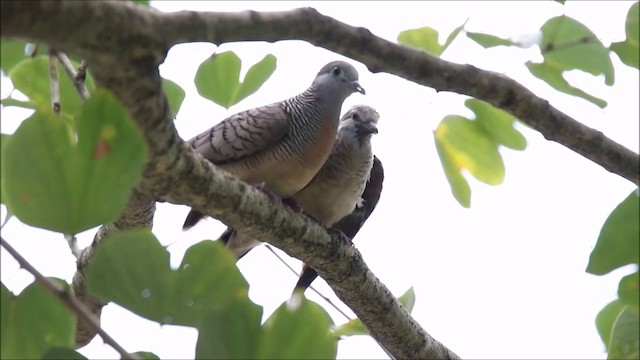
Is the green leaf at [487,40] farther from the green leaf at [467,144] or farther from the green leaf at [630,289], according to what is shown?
the green leaf at [630,289]

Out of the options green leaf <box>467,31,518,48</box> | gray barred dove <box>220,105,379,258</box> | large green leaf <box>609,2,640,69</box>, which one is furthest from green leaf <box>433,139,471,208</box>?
gray barred dove <box>220,105,379,258</box>

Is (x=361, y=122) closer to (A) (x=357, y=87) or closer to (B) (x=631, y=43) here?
(A) (x=357, y=87)

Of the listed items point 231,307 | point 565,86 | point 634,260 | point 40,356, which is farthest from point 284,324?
point 565,86

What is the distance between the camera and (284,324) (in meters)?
0.75

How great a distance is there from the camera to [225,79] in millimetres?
1508

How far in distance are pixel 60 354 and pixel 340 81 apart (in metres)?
2.11

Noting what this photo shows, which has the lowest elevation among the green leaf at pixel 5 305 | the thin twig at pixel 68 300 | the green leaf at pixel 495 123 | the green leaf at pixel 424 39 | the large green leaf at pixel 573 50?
the green leaf at pixel 5 305

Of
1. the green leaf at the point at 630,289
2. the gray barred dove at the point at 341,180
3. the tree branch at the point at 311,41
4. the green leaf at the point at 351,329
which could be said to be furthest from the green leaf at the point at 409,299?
the green leaf at the point at 630,289

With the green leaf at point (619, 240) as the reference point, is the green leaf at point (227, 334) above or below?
below

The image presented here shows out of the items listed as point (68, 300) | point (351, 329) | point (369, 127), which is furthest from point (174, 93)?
point (369, 127)

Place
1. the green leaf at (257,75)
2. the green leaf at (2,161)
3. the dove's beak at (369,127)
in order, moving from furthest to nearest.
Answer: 1. the dove's beak at (369,127)
2. the green leaf at (257,75)
3. the green leaf at (2,161)

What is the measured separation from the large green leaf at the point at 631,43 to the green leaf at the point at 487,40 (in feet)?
0.51

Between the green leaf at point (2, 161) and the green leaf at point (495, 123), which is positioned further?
the green leaf at point (495, 123)

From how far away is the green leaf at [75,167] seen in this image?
0.73 m
